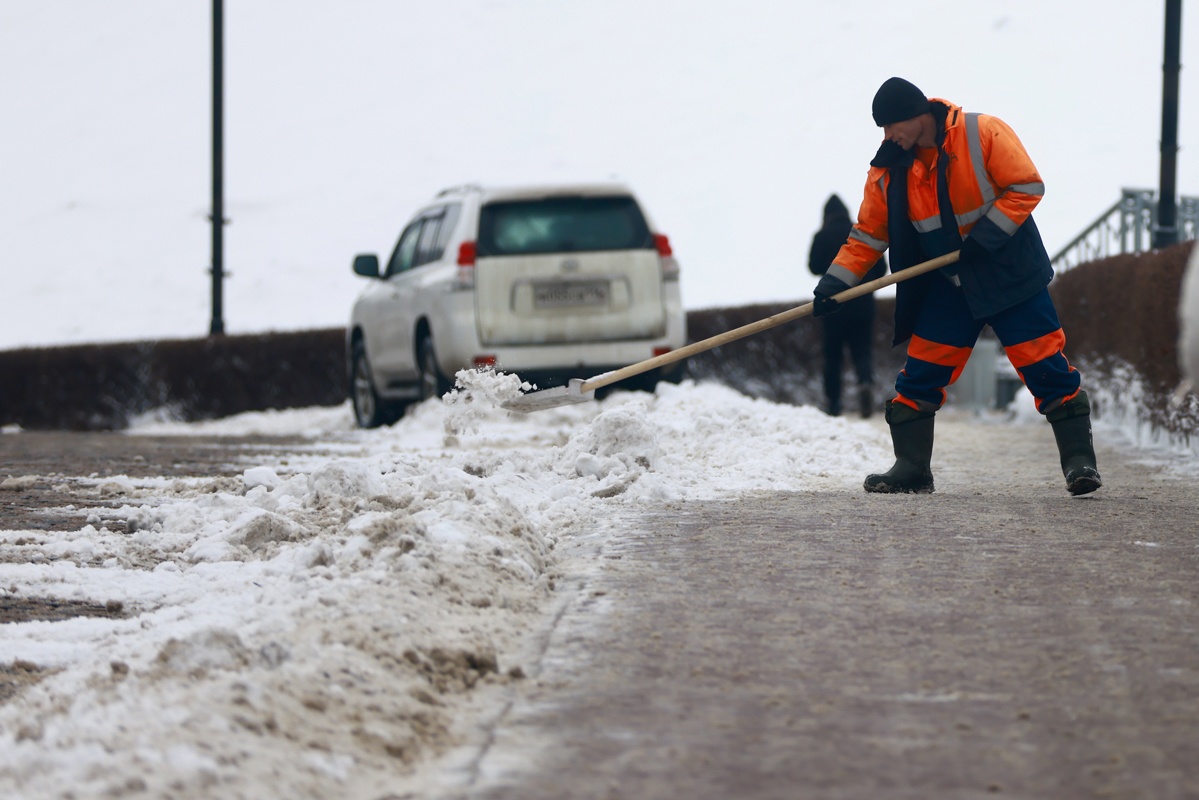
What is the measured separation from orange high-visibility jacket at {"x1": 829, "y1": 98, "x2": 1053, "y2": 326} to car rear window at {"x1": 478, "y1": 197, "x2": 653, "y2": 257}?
13.5 feet

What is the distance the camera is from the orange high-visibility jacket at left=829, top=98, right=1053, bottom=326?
611 cm

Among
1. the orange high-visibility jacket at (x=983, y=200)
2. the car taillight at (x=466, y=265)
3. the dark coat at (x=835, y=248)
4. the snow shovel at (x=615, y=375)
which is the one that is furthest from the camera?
the dark coat at (x=835, y=248)

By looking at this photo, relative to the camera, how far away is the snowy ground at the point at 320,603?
2.77 m

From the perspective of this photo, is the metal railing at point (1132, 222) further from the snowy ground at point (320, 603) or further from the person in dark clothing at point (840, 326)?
the snowy ground at point (320, 603)

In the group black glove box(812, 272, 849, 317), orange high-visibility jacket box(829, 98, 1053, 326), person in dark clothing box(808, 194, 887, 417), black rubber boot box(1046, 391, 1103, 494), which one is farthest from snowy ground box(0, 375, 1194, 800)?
person in dark clothing box(808, 194, 887, 417)

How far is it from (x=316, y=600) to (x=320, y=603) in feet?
0.08

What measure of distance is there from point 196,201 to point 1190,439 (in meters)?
46.3

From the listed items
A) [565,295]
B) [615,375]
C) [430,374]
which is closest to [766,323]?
[615,375]

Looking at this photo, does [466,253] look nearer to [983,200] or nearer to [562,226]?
[562,226]

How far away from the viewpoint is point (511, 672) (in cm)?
342

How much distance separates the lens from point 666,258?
1064cm

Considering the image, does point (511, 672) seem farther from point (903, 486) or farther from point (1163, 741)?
point (903, 486)

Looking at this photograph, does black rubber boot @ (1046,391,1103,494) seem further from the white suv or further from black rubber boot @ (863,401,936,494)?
the white suv

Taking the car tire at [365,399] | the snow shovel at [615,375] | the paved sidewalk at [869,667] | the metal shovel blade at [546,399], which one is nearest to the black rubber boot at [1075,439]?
the paved sidewalk at [869,667]
